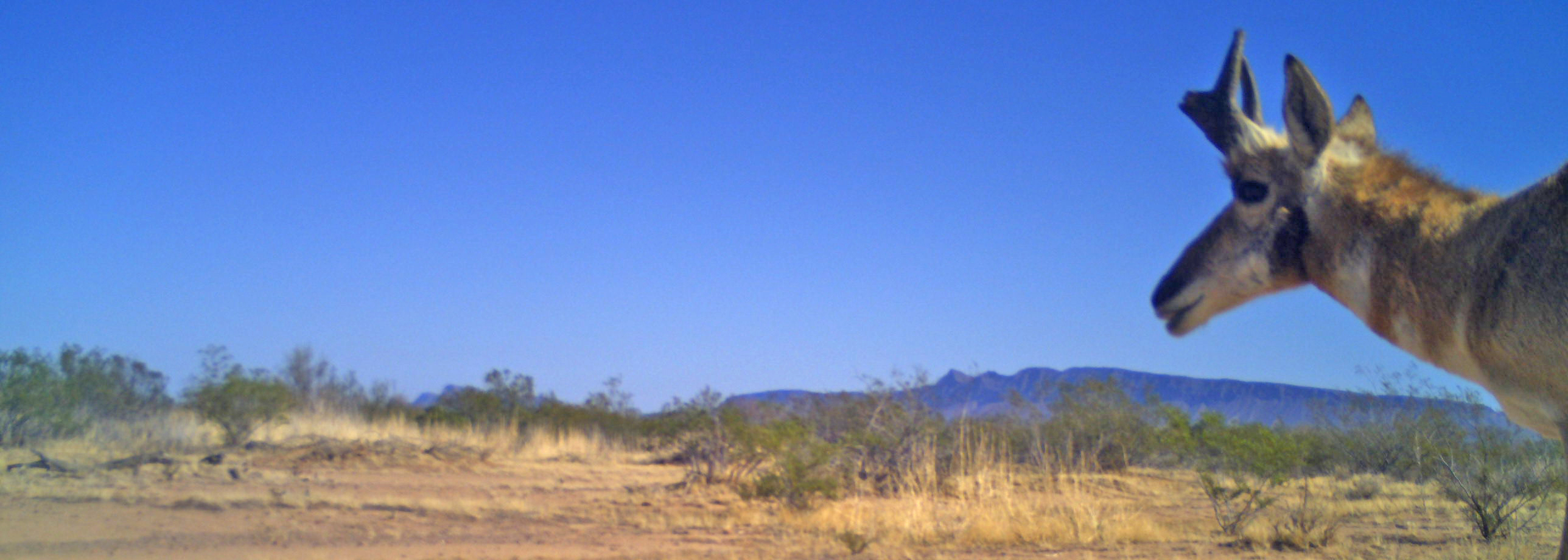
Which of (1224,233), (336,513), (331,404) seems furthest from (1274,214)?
(331,404)

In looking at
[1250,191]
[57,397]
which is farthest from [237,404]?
[1250,191]

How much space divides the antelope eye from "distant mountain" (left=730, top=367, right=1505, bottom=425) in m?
7.12

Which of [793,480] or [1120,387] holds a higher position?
[1120,387]

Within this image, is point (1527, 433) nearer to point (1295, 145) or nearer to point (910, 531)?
point (910, 531)

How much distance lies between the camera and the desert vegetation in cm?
710

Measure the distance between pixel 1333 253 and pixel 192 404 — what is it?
19.7 m

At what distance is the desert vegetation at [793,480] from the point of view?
279 inches

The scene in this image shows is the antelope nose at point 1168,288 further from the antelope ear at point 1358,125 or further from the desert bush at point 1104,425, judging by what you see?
the desert bush at point 1104,425

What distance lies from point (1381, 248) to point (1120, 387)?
15903 mm

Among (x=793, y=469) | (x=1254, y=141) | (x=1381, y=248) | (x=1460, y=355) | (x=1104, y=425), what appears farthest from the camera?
(x=1104, y=425)

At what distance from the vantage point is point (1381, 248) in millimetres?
2332

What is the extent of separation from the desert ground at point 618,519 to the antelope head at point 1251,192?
411 centimetres

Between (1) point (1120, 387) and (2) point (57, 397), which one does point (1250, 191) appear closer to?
(1) point (1120, 387)

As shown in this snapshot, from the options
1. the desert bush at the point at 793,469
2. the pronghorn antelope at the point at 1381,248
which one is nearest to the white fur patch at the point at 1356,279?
the pronghorn antelope at the point at 1381,248
